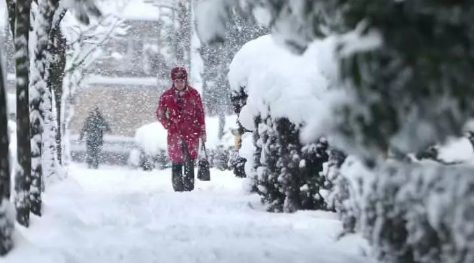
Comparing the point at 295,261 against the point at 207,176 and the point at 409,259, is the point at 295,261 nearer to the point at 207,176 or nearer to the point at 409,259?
the point at 409,259

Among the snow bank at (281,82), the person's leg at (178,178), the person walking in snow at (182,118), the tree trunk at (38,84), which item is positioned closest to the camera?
the tree trunk at (38,84)

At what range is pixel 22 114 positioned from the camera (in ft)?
16.2

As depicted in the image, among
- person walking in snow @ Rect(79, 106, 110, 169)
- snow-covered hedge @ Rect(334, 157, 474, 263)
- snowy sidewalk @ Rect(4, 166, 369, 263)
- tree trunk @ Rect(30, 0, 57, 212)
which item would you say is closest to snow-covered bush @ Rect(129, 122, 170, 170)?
person walking in snow @ Rect(79, 106, 110, 169)

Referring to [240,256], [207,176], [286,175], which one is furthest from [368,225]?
[207,176]

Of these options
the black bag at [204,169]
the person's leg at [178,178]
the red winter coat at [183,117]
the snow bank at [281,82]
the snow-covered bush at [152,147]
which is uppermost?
the snow bank at [281,82]

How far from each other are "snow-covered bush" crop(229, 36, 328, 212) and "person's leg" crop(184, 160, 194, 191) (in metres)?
2.19

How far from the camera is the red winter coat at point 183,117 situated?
31.6ft

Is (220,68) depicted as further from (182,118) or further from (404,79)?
(404,79)

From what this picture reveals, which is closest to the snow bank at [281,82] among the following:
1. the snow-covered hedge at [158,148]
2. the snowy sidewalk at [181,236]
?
the snowy sidewalk at [181,236]

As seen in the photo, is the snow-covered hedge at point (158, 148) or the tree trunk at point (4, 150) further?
the snow-covered hedge at point (158, 148)

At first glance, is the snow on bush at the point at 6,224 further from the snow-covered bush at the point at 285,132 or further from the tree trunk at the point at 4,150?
the snow-covered bush at the point at 285,132

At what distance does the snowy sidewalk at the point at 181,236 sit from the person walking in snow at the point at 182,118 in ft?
7.51

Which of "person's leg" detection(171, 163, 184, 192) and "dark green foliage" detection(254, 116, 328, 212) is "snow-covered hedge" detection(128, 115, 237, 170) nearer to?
"person's leg" detection(171, 163, 184, 192)

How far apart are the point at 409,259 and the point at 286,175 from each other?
9.77 ft
